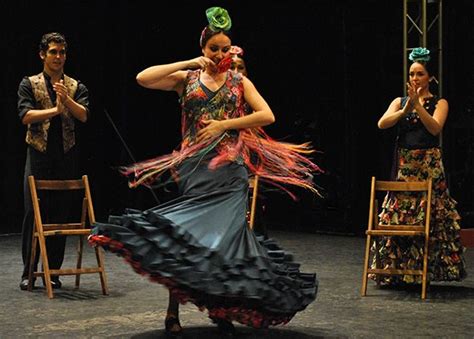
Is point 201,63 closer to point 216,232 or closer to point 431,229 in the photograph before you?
point 216,232

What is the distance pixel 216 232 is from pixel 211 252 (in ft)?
0.47

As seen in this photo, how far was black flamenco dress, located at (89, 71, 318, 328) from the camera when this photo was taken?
400 centimetres

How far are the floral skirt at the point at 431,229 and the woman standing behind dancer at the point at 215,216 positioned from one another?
1.62m

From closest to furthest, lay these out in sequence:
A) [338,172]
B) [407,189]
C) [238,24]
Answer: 1. [407,189]
2. [338,172]
3. [238,24]

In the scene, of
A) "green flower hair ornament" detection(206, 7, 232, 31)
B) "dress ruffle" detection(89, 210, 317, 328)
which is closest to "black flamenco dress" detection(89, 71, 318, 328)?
"dress ruffle" detection(89, 210, 317, 328)

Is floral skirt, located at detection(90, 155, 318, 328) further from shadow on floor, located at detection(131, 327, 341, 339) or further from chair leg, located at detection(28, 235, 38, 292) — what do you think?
chair leg, located at detection(28, 235, 38, 292)

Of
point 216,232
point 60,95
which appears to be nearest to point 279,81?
point 60,95

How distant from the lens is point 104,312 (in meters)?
5.13

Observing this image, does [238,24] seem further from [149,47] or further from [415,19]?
[415,19]

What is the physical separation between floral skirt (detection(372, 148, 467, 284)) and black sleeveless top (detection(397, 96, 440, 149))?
39 millimetres

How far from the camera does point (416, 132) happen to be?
603 cm

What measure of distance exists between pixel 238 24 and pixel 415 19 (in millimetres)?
2126

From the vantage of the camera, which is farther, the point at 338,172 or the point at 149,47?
the point at 149,47

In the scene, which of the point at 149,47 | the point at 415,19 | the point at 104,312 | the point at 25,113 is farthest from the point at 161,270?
the point at 149,47
